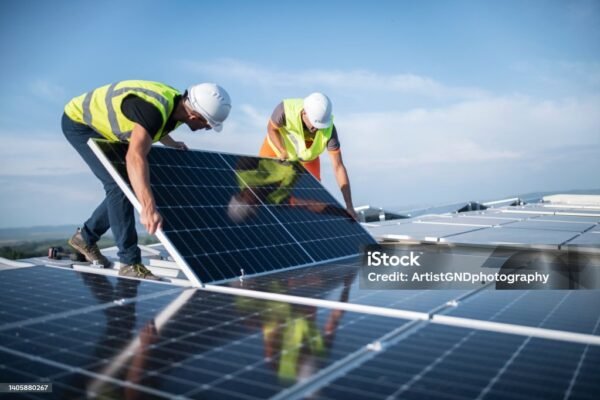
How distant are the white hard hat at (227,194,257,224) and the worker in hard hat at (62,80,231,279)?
920 mm

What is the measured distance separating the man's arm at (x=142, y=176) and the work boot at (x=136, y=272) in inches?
21.7

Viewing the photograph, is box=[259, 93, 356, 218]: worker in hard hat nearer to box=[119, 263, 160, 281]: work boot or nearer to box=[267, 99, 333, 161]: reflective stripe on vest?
box=[267, 99, 333, 161]: reflective stripe on vest

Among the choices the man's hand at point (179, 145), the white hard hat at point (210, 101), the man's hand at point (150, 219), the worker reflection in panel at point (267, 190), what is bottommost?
A: the man's hand at point (150, 219)

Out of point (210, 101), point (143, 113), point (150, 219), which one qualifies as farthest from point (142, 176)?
point (210, 101)

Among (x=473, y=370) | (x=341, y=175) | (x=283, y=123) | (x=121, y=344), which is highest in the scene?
(x=283, y=123)

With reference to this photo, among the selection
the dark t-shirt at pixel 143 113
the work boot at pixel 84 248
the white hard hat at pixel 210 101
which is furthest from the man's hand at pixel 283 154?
the dark t-shirt at pixel 143 113

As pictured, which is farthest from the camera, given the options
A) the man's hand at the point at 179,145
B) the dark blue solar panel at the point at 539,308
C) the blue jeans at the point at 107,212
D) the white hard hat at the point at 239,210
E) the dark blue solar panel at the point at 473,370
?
the man's hand at the point at 179,145

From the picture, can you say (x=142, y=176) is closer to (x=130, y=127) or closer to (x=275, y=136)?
(x=130, y=127)

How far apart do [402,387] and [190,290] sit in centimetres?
247

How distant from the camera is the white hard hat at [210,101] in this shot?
533 cm

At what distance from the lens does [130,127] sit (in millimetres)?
5473

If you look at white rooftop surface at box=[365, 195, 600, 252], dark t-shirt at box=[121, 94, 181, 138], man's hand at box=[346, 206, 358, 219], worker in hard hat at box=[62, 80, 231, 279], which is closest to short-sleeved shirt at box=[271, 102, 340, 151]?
man's hand at box=[346, 206, 358, 219]

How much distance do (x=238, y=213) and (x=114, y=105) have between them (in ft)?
5.59

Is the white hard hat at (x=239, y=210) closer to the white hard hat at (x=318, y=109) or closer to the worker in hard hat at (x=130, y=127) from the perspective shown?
the worker in hard hat at (x=130, y=127)
